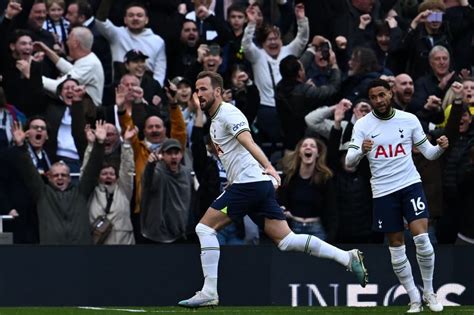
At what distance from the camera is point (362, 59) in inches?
716

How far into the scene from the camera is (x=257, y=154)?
12648 mm

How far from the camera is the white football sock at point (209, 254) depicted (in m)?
13.2

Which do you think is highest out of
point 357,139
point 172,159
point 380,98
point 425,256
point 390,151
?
point 380,98

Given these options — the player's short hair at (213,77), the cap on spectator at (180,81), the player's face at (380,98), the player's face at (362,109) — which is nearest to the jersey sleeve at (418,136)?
the player's face at (380,98)

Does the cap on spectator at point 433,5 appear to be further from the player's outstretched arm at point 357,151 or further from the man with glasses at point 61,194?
the player's outstretched arm at point 357,151

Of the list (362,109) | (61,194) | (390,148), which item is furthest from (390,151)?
(61,194)

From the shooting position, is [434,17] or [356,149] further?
[434,17]

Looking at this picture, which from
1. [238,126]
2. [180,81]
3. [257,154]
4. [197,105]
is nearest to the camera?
[257,154]

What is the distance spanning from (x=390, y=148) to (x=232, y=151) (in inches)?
64.6

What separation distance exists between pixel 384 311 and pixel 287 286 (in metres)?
3.07

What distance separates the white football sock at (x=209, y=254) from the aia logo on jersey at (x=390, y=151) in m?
1.92

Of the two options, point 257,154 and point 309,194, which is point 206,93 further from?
point 309,194

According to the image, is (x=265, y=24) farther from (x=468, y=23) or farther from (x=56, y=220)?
(x=56, y=220)

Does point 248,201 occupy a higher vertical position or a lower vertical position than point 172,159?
lower
